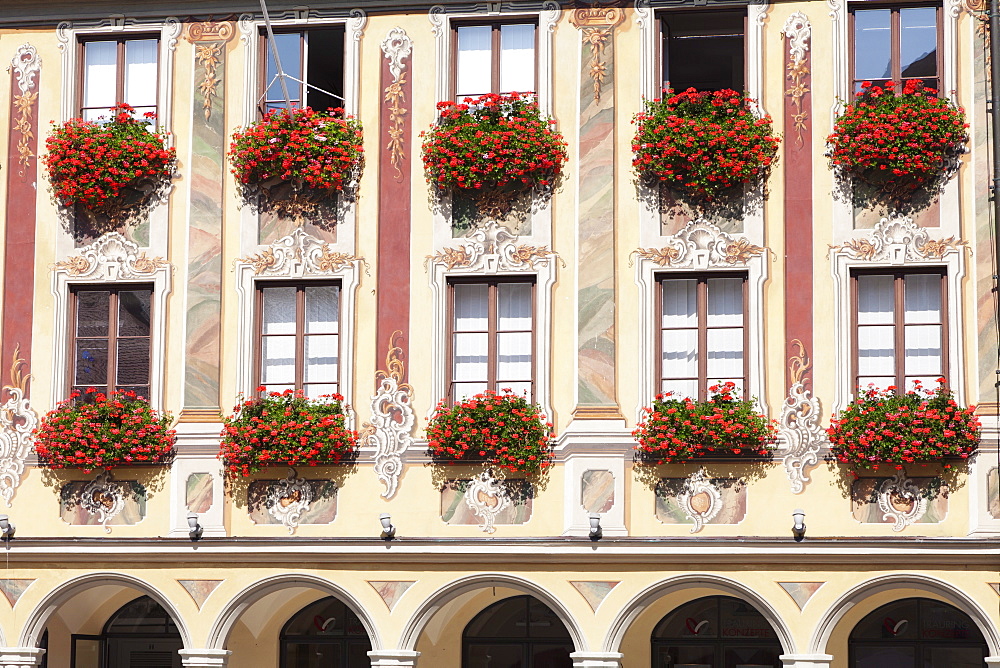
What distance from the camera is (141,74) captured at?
1933cm

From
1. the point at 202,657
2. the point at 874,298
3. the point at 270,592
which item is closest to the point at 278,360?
the point at 270,592

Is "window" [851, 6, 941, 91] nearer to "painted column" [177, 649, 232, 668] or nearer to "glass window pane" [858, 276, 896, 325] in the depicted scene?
"glass window pane" [858, 276, 896, 325]

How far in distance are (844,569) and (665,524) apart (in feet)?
6.49

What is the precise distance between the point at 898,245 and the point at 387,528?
651 cm

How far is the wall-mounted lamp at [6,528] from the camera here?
60.1 ft

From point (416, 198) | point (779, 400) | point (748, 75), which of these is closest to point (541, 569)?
point (779, 400)

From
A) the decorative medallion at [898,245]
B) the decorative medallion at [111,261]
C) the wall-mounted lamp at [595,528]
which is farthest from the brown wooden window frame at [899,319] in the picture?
the decorative medallion at [111,261]

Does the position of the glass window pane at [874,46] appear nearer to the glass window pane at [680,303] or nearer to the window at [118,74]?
the glass window pane at [680,303]

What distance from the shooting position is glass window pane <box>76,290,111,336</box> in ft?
62.0

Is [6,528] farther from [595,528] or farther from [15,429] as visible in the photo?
[595,528]

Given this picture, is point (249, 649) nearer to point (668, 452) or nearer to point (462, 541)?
point (462, 541)

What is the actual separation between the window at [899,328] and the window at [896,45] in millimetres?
2284

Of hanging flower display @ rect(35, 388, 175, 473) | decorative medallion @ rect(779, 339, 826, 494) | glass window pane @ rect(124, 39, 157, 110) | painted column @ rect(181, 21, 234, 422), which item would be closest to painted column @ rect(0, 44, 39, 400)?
hanging flower display @ rect(35, 388, 175, 473)

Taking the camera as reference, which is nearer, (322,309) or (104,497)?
(104,497)
